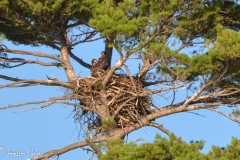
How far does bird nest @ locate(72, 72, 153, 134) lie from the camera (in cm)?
1260

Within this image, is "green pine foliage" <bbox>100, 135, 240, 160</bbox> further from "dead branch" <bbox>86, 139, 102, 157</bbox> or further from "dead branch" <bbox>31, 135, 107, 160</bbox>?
"dead branch" <bbox>31, 135, 107, 160</bbox>

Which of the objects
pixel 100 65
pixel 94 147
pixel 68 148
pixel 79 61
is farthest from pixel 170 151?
pixel 79 61

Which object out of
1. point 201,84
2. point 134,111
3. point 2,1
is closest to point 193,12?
point 201,84

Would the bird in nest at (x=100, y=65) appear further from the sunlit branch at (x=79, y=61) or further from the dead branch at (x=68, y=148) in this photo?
the dead branch at (x=68, y=148)

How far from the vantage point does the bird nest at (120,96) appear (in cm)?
1260

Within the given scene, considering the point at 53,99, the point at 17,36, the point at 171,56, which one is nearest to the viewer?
the point at 171,56

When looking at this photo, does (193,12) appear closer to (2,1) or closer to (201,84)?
(201,84)

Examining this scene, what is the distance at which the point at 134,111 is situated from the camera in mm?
12805

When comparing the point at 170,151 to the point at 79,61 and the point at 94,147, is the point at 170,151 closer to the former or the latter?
the point at 94,147

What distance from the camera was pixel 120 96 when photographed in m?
12.8

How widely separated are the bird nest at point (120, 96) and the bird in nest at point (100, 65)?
188 millimetres

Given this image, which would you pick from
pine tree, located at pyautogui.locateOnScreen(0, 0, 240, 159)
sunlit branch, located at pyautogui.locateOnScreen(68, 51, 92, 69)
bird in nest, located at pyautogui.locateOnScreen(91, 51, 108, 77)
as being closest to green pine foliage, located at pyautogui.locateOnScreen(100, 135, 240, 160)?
pine tree, located at pyautogui.locateOnScreen(0, 0, 240, 159)

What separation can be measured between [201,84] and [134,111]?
140 cm

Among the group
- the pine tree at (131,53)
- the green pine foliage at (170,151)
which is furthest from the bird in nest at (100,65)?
the green pine foliage at (170,151)
